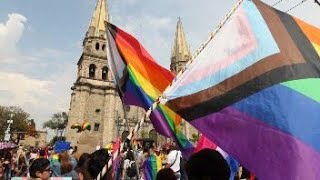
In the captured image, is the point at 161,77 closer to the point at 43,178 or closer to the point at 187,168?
the point at 43,178

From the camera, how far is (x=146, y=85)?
5.90 m

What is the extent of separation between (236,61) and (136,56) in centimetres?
242

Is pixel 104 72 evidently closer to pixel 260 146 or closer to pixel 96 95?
pixel 96 95

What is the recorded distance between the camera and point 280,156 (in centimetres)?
346

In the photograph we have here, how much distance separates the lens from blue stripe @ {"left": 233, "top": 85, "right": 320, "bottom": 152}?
3.55m

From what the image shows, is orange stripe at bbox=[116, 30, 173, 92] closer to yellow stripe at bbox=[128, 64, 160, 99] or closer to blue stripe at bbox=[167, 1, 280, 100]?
yellow stripe at bbox=[128, 64, 160, 99]

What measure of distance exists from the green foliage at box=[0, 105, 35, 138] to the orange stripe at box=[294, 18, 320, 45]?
8401cm

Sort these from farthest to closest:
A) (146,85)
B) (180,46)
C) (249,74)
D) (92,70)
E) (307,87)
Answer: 1. (180,46)
2. (92,70)
3. (146,85)
4. (249,74)
5. (307,87)

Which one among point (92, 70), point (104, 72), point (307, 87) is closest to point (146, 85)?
point (307, 87)

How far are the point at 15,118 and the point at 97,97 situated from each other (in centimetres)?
3678

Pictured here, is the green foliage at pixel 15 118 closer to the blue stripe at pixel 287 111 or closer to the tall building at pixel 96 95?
the tall building at pixel 96 95

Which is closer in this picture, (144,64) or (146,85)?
(146,85)

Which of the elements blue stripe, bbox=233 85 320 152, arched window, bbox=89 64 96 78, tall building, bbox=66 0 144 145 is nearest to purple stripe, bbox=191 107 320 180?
blue stripe, bbox=233 85 320 152

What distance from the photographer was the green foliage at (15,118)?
83.1m
